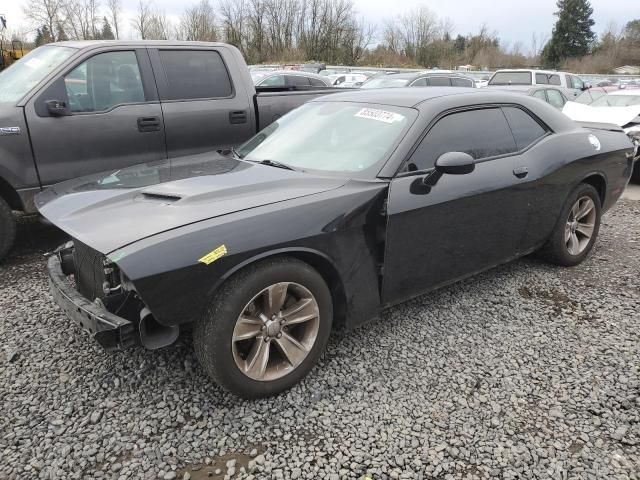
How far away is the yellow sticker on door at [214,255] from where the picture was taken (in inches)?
92.4

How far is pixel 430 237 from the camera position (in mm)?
3211

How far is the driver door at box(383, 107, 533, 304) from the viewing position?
307cm

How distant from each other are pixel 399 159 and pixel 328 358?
51.5 inches

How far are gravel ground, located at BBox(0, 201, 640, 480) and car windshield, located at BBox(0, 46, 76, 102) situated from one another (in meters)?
1.98

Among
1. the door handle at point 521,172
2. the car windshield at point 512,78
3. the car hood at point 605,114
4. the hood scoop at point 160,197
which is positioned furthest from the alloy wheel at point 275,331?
the car windshield at point 512,78

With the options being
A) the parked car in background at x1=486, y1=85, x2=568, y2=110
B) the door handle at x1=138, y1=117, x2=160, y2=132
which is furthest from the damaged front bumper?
the parked car in background at x1=486, y1=85, x2=568, y2=110

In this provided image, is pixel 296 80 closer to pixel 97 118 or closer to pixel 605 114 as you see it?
pixel 605 114

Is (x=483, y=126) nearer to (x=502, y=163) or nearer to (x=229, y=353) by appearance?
(x=502, y=163)

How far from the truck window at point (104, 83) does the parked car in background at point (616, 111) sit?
753cm

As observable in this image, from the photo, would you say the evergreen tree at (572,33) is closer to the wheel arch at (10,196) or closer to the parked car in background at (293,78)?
the parked car in background at (293,78)

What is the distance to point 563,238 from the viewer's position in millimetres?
4305

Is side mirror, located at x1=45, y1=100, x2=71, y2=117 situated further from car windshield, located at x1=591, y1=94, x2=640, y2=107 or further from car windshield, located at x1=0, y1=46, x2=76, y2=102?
car windshield, located at x1=591, y1=94, x2=640, y2=107

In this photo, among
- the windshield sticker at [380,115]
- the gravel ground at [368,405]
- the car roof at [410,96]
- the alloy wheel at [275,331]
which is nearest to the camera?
the gravel ground at [368,405]

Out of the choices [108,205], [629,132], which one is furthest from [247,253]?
[629,132]
